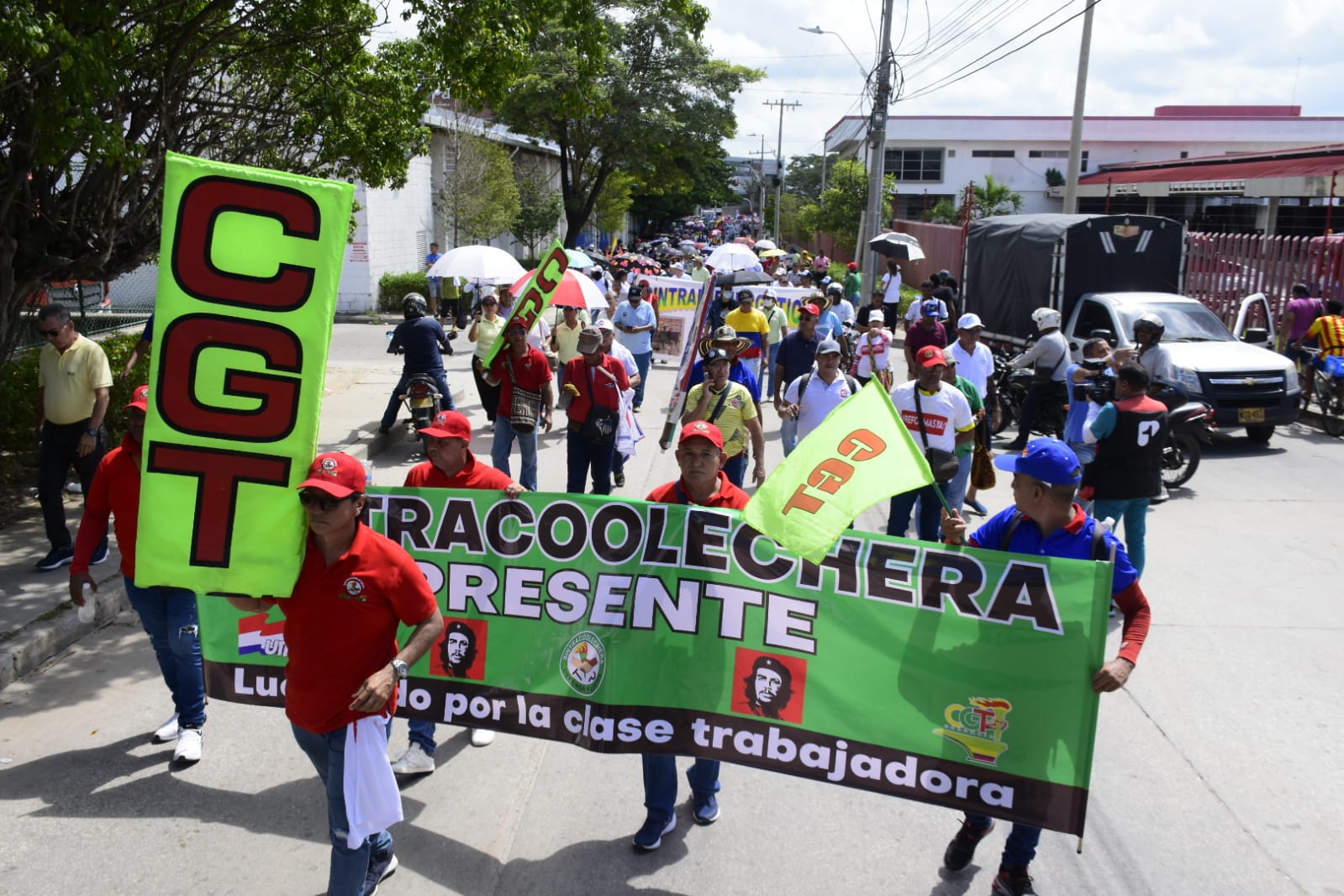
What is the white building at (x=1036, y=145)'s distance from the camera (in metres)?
64.1

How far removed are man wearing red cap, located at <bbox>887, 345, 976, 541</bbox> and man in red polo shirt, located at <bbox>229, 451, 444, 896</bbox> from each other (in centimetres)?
476

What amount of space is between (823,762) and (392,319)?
84.5 ft

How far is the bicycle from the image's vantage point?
576 inches

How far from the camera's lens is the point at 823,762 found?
4266 millimetres

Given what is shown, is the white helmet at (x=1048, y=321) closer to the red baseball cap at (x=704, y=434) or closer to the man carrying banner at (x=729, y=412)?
the man carrying banner at (x=729, y=412)

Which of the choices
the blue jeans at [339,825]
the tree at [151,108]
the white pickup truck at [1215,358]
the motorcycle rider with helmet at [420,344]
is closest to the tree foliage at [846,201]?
the white pickup truck at [1215,358]

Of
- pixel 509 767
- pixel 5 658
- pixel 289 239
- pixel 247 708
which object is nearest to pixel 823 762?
pixel 509 767

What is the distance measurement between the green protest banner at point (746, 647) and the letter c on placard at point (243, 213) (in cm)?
107

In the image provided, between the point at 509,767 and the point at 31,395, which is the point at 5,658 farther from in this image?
the point at 31,395

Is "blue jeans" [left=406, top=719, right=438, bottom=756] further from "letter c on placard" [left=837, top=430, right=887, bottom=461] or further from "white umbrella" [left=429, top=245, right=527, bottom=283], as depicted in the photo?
"white umbrella" [left=429, top=245, right=527, bottom=283]

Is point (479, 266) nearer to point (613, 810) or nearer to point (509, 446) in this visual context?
point (509, 446)

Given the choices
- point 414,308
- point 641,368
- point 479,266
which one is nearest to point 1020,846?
point 414,308

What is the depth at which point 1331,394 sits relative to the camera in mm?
14859

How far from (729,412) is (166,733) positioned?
4247mm
